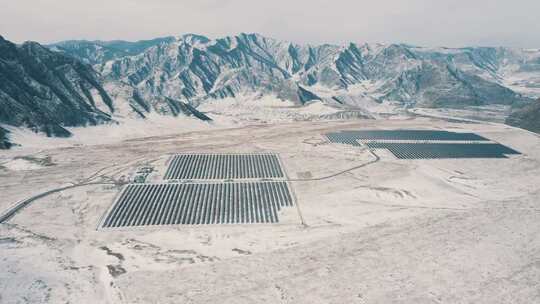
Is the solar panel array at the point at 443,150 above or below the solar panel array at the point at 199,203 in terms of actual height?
above

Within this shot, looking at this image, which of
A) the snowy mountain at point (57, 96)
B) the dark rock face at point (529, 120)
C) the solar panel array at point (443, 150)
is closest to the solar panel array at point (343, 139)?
the solar panel array at point (443, 150)

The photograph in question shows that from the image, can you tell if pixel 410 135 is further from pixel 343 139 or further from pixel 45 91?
pixel 45 91

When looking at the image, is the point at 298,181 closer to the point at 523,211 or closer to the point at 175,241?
the point at 175,241

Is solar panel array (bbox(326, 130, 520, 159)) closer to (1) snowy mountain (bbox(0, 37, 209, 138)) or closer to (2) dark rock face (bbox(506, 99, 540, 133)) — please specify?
(2) dark rock face (bbox(506, 99, 540, 133))

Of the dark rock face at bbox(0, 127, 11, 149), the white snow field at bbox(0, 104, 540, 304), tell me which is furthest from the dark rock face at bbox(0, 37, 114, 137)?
the white snow field at bbox(0, 104, 540, 304)

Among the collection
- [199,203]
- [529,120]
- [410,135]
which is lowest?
[199,203]

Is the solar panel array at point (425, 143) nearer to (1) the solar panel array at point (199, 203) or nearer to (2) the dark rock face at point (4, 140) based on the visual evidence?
(1) the solar panel array at point (199, 203)

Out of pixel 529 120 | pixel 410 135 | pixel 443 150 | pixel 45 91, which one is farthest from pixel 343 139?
pixel 45 91
